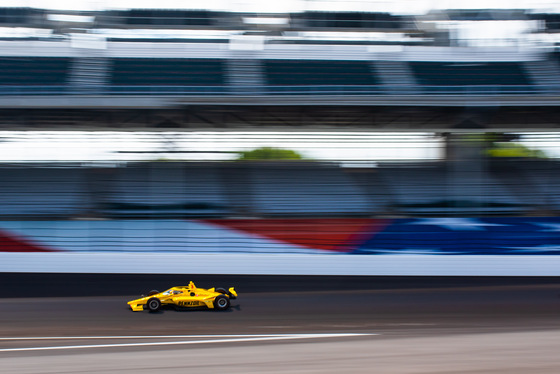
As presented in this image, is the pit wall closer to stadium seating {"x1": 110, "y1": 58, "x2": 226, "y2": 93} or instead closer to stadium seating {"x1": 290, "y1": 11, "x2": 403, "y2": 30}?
stadium seating {"x1": 110, "y1": 58, "x2": 226, "y2": 93}

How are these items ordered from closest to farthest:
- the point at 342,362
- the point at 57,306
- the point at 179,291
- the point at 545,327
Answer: the point at 342,362 < the point at 545,327 < the point at 179,291 < the point at 57,306

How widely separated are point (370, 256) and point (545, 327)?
2.92 metres

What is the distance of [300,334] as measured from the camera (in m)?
4.81

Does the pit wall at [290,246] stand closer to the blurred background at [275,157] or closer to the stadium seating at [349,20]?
the blurred background at [275,157]

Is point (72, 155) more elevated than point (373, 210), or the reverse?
point (72, 155)

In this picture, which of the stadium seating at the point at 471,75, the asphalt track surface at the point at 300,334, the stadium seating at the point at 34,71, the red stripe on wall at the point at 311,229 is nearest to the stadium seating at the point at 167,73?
the stadium seating at the point at 34,71

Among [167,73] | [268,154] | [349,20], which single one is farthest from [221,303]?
[349,20]

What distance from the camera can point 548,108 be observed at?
8.98 meters

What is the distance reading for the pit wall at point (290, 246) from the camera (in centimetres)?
759

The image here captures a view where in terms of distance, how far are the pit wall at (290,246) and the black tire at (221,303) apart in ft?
6.13

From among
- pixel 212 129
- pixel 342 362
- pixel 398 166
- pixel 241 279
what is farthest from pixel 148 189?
pixel 342 362

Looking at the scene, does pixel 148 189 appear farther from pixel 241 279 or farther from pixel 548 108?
pixel 548 108

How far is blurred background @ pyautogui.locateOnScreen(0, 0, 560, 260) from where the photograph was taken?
7.97 meters

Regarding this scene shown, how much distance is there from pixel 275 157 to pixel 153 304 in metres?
4.32
